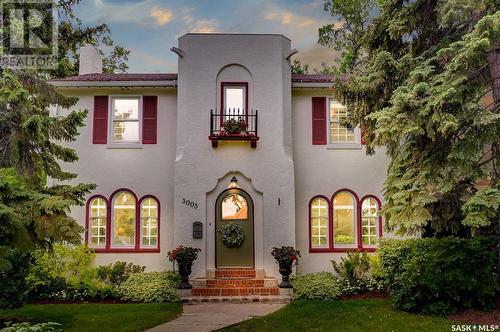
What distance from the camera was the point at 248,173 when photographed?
540 inches

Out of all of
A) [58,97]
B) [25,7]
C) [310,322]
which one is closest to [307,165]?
[310,322]

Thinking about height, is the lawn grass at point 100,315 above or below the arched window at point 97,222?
below

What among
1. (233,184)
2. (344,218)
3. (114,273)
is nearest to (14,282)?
(114,273)

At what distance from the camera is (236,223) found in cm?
1371

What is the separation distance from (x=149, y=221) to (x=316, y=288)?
5770 mm

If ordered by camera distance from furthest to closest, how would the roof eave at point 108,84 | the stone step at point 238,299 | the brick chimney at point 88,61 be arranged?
the brick chimney at point 88,61
the roof eave at point 108,84
the stone step at point 238,299

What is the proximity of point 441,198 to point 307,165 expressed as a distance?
5.52 m

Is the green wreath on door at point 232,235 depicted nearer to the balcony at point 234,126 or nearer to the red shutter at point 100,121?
the balcony at point 234,126

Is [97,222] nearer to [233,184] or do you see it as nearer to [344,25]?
[233,184]

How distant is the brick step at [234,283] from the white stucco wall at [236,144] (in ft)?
1.94

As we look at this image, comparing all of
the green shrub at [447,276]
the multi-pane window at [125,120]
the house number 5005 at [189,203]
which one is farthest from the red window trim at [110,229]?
the green shrub at [447,276]

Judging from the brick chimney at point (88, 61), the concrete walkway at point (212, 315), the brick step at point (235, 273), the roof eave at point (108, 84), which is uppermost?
the brick chimney at point (88, 61)

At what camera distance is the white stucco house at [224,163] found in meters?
13.6

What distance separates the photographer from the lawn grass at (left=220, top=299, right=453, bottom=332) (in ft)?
28.8
